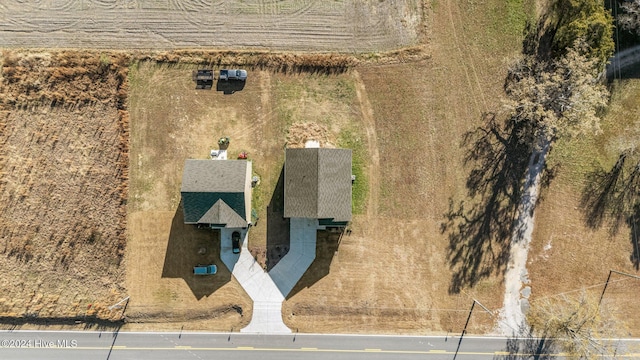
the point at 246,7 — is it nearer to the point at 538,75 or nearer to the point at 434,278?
the point at 538,75

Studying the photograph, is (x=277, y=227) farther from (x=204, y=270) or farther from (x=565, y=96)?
(x=565, y=96)

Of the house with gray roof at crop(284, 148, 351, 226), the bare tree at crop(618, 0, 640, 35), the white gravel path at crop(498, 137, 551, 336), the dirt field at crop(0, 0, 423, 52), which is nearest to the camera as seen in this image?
the house with gray roof at crop(284, 148, 351, 226)

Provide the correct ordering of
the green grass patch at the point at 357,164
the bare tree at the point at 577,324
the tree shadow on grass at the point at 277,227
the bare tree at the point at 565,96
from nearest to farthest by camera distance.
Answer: the bare tree at the point at 565,96, the bare tree at the point at 577,324, the tree shadow on grass at the point at 277,227, the green grass patch at the point at 357,164

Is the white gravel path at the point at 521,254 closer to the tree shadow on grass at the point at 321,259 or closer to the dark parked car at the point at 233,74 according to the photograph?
the tree shadow on grass at the point at 321,259

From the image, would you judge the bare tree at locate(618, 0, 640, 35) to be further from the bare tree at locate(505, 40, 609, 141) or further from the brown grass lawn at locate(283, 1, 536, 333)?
the brown grass lawn at locate(283, 1, 536, 333)

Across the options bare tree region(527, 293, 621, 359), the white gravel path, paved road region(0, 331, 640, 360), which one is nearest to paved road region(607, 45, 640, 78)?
the white gravel path

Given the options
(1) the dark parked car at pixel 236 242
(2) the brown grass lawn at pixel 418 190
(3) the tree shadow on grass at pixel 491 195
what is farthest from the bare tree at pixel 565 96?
(1) the dark parked car at pixel 236 242
